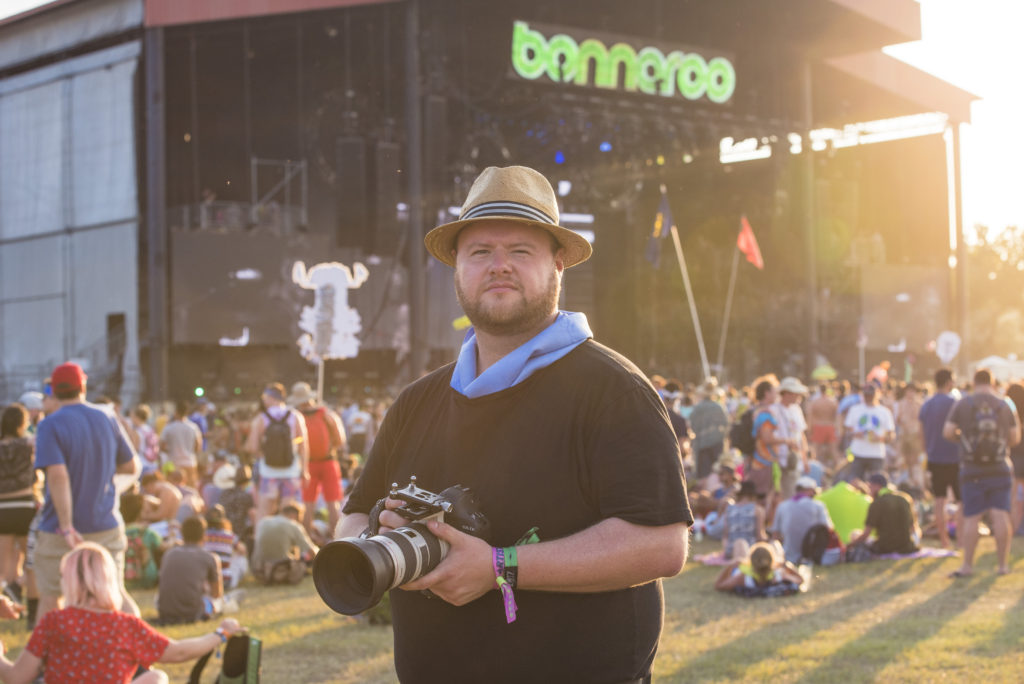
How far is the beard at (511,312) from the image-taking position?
2.34 metres

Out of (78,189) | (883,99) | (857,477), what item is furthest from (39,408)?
(883,99)

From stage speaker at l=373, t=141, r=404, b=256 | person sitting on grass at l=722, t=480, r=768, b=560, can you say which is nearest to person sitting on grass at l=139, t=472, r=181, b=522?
person sitting on grass at l=722, t=480, r=768, b=560

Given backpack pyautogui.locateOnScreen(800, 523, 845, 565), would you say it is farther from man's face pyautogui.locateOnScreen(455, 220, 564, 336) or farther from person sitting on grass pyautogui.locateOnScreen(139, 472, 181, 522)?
man's face pyautogui.locateOnScreen(455, 220, 564, 336)

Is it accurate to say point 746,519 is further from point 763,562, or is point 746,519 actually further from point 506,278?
point 506,278

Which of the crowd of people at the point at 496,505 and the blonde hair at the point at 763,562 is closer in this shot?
the crowd of people at the point at 496,505

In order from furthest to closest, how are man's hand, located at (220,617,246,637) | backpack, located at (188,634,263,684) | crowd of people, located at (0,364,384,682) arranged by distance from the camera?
backpack, located at (188,634,263,684), man's hand, located at (220,617,246,637), crowd of people, located at (0,364,384,682)

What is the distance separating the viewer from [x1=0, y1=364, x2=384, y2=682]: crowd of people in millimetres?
4660

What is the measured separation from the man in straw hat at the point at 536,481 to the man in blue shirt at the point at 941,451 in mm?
8989

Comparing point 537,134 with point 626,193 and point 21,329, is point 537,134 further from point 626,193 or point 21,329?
point 21,329

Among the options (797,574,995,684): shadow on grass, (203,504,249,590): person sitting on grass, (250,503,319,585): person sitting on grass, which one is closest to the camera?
(797,574,995,684): shadow on grass

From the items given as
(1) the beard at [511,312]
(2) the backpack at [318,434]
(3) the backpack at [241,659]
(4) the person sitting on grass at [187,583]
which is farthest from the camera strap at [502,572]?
(2) the backpack at [318,434]

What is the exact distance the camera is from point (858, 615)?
26.7 feet

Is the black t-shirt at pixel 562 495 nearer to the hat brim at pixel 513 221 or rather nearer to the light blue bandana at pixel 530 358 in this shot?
the light blue bandana at pixel 530 358

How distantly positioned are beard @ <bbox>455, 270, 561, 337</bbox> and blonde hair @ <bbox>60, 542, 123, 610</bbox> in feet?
9.47
